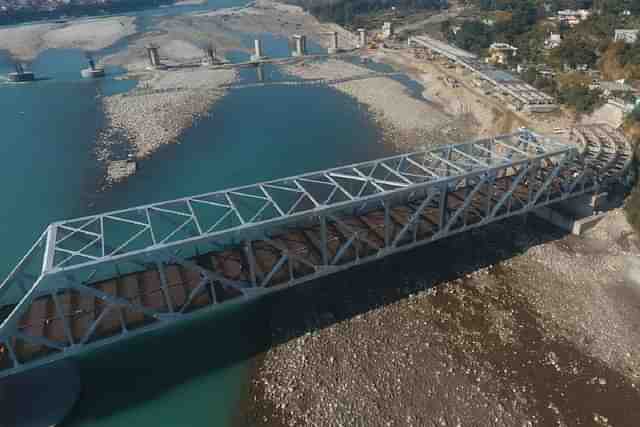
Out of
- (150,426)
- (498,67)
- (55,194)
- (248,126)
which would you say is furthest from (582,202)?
(498,67)

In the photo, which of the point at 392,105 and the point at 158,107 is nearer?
the point at 158,107

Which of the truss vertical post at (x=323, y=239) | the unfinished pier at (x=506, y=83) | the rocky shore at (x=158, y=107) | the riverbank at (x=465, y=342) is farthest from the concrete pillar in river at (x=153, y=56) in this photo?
the truss vertical post at (x=323, y=239)

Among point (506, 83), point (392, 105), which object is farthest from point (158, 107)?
point (506, 83)

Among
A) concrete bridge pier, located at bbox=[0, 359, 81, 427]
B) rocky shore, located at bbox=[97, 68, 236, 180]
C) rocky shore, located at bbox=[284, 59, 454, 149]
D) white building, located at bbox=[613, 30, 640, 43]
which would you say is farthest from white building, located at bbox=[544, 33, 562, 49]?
concrete bridge pier, located at bbox=[0, 359, 81, 427]

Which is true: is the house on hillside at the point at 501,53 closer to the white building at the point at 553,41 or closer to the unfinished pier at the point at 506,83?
the unfinished pier at the point at 506,83

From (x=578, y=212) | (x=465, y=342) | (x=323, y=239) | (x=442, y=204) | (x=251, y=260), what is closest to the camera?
(x=251, y=260)

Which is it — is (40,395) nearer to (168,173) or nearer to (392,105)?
(168,173)

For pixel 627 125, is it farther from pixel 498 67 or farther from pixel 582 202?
pixel 498 67

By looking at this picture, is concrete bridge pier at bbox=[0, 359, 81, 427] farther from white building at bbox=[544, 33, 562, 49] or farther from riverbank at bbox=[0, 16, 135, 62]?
riverbank at bbox=[0, 16, 135, 62]
